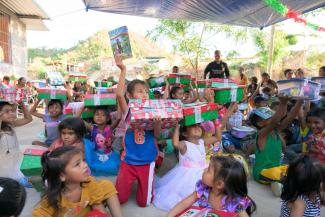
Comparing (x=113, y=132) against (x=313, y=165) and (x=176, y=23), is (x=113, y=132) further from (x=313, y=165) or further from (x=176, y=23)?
(x=176, y=23)

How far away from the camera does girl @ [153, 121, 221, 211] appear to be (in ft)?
8.77

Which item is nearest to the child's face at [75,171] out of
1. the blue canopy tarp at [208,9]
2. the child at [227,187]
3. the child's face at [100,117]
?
the child at [227,187]

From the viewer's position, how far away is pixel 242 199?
1909mm

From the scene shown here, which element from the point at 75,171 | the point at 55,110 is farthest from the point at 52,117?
the point at 75,171

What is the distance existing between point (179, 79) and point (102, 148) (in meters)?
1.60

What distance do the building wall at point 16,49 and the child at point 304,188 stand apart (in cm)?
1034

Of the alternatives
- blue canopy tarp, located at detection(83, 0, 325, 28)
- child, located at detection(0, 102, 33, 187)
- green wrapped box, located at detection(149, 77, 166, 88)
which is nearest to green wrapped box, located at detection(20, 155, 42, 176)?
child, located at detection(0, 102, 33, 187)

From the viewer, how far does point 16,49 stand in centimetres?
1219

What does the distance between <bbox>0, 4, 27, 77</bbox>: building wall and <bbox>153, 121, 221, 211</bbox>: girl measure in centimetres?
921

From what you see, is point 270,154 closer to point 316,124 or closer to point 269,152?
point 269,152

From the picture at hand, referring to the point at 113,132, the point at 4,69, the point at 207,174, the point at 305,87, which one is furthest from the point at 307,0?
the point at 4,69

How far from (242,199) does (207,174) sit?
0.87 feet

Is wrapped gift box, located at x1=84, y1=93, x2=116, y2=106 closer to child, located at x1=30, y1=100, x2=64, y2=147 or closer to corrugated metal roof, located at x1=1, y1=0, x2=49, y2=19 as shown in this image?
child, located at x1=30, y1=100, x2=64, y2=147

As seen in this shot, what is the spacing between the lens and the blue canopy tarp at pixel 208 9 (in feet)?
19.1
